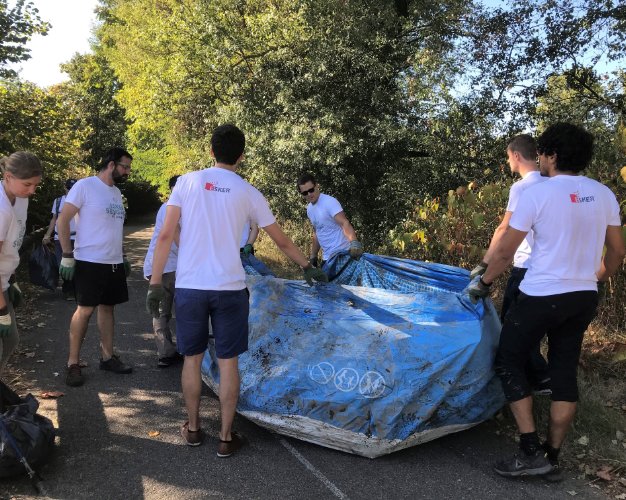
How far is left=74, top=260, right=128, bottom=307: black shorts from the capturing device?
431 cm

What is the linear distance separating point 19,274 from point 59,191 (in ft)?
10.3

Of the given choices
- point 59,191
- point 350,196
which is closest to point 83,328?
point 350,196

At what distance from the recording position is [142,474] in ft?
9.81

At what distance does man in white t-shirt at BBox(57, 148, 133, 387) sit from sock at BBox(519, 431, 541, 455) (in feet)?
11.0

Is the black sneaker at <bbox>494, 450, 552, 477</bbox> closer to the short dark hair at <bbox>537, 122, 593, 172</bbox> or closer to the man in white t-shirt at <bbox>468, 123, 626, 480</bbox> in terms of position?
the man in white t-shirt at <bbox>468, 123, 626, 480</bbox>

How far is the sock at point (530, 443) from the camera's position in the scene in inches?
118

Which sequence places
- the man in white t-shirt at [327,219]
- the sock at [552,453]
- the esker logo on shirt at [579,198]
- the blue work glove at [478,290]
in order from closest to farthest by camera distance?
the esker logo on shirt at [579,198] < the sock at [552,453] < the blue work glove at [478,290] < the man in white t-shirt at [327,219]

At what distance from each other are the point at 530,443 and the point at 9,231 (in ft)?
11.1

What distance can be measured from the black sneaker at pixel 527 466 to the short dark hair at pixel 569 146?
5.54 ft

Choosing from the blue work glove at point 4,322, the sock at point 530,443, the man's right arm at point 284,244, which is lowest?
the sock at point 530,443

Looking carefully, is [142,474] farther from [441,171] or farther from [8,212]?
[441,171]

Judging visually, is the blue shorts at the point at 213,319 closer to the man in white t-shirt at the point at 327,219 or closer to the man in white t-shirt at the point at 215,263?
the man in white t-shirt at the point at 215,263

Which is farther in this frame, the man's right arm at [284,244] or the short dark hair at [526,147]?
the short dark hair at [526,147]

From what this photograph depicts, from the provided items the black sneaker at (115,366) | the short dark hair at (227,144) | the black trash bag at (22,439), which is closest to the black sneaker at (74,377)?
the black sneaker at (115,366)
